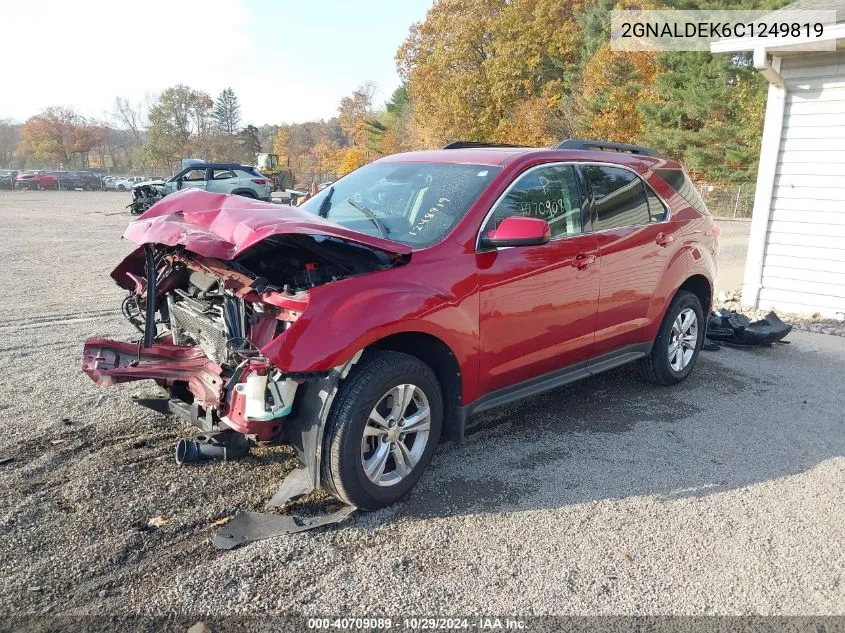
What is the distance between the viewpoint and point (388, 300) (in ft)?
10.4

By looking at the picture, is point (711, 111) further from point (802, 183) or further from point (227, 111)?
point (227, 111)

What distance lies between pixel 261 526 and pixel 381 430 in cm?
75

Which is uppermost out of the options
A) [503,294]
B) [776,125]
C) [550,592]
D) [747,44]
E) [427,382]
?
[747,44]

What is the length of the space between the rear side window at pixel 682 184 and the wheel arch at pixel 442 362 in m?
2.79

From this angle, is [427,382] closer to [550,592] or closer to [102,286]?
[550,592]

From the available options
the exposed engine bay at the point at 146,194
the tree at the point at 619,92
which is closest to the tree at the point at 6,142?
the exposed engine bay at the point at 146,194

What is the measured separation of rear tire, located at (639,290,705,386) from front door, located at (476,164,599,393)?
1073 millimetres

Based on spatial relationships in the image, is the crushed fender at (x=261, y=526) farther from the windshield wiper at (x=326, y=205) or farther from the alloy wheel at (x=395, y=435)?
the windshield wiper at (x=326, y=205)

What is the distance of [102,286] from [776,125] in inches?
380

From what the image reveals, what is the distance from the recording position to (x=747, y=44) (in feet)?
26.5

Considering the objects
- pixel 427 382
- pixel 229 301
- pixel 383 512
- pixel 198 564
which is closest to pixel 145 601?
pixel 198 564

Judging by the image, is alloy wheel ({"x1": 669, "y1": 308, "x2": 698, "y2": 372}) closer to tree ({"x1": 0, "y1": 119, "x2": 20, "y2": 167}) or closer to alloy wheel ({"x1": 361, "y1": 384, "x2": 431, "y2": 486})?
A: alloy wheel ({"x1": 361, "y1": 384, "x2": 431, "y2": 486})

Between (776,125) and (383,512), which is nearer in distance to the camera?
(383,512)

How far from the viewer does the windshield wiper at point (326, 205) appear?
433 cm
